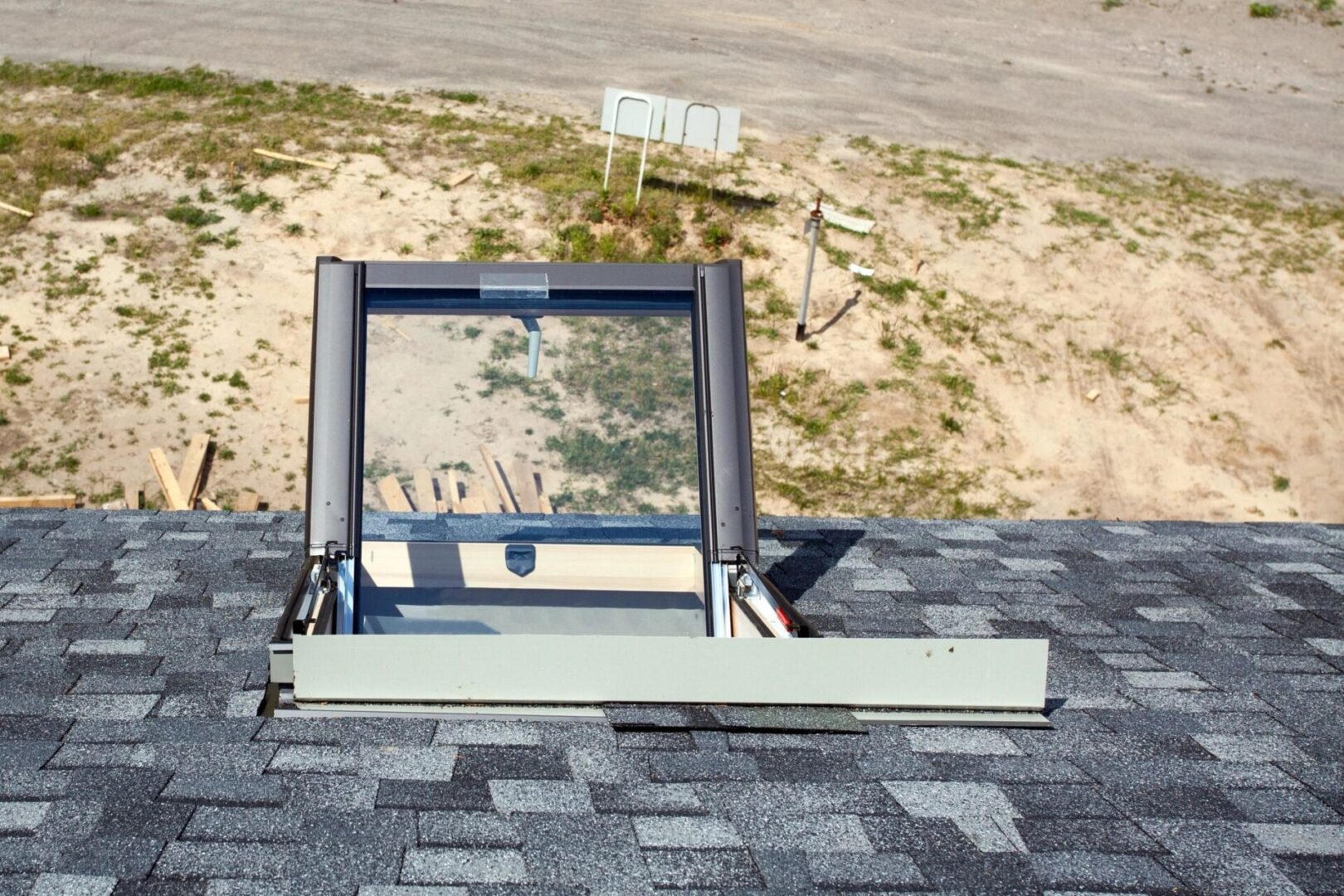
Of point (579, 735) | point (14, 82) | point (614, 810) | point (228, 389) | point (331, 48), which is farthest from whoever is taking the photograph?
point (331, 48)

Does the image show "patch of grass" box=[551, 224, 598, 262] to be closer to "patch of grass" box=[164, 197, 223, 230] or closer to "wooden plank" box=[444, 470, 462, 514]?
"patch of grass" box=[164, 197, 223, 230]

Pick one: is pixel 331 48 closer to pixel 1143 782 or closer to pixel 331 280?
pixel 331 280

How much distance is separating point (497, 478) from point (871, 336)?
12152 millimetres

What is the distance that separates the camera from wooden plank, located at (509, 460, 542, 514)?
17.4 feet

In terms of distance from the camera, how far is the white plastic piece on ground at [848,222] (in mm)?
18375

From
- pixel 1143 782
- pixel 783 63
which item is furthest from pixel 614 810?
pixel 783 63

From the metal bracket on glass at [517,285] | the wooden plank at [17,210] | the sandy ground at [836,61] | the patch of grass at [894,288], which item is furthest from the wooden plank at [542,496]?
the sandy ground at [836,61]

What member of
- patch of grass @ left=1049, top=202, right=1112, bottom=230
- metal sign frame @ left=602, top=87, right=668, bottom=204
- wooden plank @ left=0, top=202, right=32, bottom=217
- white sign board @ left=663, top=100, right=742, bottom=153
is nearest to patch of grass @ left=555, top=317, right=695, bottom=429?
metal sign frame @ left=602, top=87, right=668, bottom=204

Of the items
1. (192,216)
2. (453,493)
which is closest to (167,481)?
(192,216)

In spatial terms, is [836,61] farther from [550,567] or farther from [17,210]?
[550,567]

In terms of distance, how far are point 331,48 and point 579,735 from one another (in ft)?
68.5

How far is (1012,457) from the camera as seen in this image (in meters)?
15.9

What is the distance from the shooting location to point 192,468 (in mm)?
13500

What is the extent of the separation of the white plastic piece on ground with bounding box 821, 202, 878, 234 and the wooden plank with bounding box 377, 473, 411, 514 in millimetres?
13888
